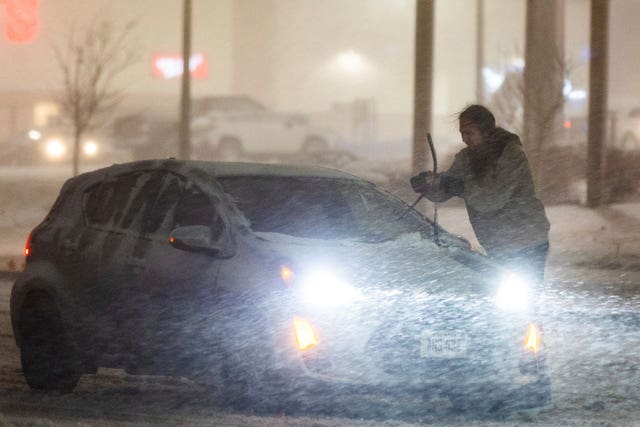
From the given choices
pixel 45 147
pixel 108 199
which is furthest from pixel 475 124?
pixel 45 147

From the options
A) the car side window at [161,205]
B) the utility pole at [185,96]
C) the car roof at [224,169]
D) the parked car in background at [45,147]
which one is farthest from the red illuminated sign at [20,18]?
the car side window at [161,205]

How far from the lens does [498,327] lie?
7.04 metres

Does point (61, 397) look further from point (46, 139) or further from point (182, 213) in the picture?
point (46, 139)

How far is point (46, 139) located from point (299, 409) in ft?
107

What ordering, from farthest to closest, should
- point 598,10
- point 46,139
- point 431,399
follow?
point 46,139 < point 598,10 < point 431,399

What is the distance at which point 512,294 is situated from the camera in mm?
7203

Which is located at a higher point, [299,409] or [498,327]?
[498,327]

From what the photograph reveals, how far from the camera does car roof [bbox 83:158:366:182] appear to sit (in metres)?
7.91

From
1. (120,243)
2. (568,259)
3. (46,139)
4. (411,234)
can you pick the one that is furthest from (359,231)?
(46,139)

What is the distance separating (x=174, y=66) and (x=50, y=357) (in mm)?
43119

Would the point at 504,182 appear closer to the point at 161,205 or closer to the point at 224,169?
the point at 224,169

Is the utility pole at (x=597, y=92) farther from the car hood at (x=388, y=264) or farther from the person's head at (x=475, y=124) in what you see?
the car hood at (x=388, y=264)

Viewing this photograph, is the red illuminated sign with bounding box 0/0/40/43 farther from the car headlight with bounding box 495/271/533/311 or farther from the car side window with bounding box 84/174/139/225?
the car headlight with bounding box 495/271/533/311

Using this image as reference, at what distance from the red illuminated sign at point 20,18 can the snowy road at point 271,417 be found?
24889 mm
